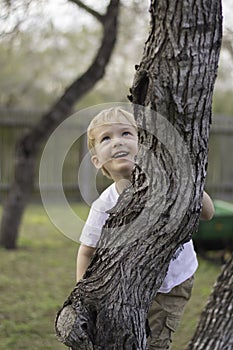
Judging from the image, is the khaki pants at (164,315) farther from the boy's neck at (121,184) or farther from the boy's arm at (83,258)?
the boy's neck at (121,184)

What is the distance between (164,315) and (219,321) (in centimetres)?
66

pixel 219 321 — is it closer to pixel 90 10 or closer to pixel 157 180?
pixel 157 180

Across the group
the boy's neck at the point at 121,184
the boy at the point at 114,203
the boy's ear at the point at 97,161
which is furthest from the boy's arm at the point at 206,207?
the boy's ear at the point at 97,161

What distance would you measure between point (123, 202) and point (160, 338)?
83 cm

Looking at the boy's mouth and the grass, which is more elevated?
the boy's mouth

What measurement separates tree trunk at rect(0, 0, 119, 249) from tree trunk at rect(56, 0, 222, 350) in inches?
206

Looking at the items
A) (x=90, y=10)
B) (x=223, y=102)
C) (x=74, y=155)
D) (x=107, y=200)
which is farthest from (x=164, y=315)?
(x=223, y=102)

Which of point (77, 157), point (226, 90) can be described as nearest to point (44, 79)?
point (77, 157)

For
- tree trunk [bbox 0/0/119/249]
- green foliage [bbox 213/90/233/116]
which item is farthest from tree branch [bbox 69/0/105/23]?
green foliage [bbox 213/90/233/116]

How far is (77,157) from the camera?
44.4 ft

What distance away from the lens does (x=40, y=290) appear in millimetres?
6090

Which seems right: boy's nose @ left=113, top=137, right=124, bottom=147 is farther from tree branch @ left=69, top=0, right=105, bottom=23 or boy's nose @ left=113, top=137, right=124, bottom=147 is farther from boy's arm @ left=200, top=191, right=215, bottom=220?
tree branch @ left=69, top=0, right=105, bottom=23

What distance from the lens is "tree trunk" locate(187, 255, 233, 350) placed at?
11.0 feet

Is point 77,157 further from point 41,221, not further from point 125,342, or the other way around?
point 125,342
